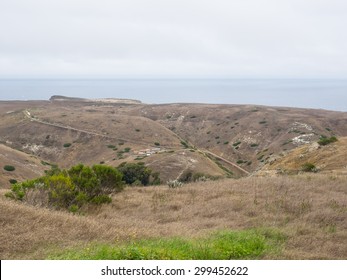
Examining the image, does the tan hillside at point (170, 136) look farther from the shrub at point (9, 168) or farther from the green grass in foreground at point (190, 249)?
the green grass in foreground at point (190, 249)

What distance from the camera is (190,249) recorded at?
23.6ft

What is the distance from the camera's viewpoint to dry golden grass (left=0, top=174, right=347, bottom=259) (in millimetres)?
8172

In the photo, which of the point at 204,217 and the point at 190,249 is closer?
the point at 190,249

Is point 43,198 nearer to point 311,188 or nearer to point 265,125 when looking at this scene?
point 311,188

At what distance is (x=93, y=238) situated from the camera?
28.3ft

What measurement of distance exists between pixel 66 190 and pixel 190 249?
24.6 feet

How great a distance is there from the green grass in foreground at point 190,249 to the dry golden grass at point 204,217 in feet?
1.55

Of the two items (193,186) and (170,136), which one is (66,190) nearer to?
(193,186)

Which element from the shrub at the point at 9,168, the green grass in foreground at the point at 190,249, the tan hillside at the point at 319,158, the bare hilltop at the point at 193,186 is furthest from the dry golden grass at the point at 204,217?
the shrub at the point at 9,168

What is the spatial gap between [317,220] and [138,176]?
69.4ft

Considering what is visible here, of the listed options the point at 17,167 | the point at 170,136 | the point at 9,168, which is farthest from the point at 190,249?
the point at 170,136

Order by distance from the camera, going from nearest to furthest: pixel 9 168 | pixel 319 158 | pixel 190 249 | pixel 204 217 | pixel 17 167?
pixel 190 249, pixel 204 217, pixel 319 158, pixel 9 168, pixel 17 167

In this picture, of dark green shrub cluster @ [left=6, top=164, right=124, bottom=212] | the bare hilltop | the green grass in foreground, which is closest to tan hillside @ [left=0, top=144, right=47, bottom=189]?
the bare hilltop
